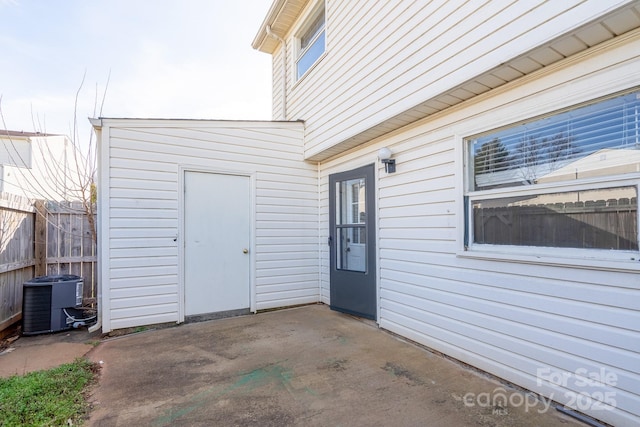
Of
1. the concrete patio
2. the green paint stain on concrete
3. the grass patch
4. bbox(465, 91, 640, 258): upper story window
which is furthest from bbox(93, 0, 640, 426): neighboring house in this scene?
the green paint stain on concrete

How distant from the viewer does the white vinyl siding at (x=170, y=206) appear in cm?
379

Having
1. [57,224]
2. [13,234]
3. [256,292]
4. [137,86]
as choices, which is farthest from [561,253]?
[137,86]

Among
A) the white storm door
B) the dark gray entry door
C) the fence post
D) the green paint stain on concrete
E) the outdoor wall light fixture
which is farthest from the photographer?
the fence post

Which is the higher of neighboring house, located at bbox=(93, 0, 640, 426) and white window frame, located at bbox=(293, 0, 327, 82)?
white window frame, located at bbox=(293, 0, 327, 82)

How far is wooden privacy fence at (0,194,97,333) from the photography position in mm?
3770

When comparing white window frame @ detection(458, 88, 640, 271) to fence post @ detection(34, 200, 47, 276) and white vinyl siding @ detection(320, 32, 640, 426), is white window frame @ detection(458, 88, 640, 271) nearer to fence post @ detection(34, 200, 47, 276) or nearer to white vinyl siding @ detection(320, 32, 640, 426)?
white vinyl siding @ detection(320, 32, 640, 426)

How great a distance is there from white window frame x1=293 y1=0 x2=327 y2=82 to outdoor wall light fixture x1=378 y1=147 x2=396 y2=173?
6.32 feet

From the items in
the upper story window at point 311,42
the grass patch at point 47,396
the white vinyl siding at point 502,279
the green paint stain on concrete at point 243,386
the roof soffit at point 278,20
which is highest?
the roof soffit at point 278,20

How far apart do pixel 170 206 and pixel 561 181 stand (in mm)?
4219

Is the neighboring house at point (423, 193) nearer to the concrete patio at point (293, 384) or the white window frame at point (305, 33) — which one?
the white window frame at point (305, 33)

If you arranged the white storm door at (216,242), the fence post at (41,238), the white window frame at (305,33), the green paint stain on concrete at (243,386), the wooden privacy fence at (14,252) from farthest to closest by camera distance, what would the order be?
A: the white window frame at (305,33) < the fence post at (41,238) < the white storm door at (216,242) < the wooden privacy fence at (14,252) < the green paint stain on concrete at (243,386)

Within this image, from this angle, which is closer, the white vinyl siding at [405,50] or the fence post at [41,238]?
the white vinyl siding at [405,50]

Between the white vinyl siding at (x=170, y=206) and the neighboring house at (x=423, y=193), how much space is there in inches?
0.9

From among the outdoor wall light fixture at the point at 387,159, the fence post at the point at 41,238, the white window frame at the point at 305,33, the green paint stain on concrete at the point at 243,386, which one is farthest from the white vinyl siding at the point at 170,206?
the green paint stain on concrete at the point at 243,386
